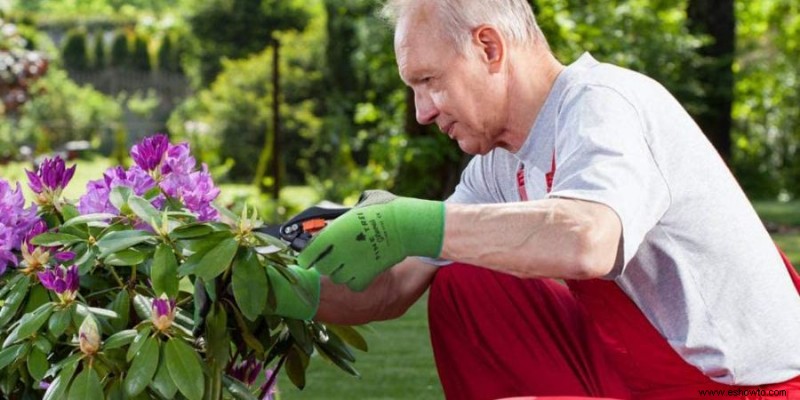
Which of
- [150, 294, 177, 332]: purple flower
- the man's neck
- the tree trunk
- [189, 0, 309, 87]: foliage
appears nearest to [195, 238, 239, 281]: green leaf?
[150, 294, 177, 332]: purple flower

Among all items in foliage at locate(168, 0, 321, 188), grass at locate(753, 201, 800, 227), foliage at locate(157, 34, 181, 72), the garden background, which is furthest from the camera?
foliage at locate(157, 34, 181, 72)

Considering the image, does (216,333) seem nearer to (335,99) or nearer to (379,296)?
(379,296)

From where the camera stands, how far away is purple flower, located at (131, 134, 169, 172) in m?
2.69

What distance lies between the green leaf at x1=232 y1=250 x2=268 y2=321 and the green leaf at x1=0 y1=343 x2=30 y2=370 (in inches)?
15.2

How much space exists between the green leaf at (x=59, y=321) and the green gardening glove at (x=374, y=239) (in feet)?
1.39

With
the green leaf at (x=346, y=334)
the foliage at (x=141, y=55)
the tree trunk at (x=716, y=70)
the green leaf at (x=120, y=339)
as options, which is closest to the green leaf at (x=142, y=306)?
the green leaf at (x=120, y=339)

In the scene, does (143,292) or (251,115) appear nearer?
(143,292)

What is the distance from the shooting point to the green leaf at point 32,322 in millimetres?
2387

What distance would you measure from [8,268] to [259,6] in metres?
20.0

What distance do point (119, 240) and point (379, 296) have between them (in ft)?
2.52

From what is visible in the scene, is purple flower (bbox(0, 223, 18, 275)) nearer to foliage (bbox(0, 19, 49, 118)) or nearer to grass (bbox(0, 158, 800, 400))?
grass (bbox(0, 158, 800, 400))

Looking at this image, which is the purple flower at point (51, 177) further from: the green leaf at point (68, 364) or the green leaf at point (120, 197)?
the green leaf at point (68, 364)

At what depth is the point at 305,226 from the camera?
2.50 m

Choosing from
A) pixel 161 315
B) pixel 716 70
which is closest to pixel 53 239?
pixel 161 315
